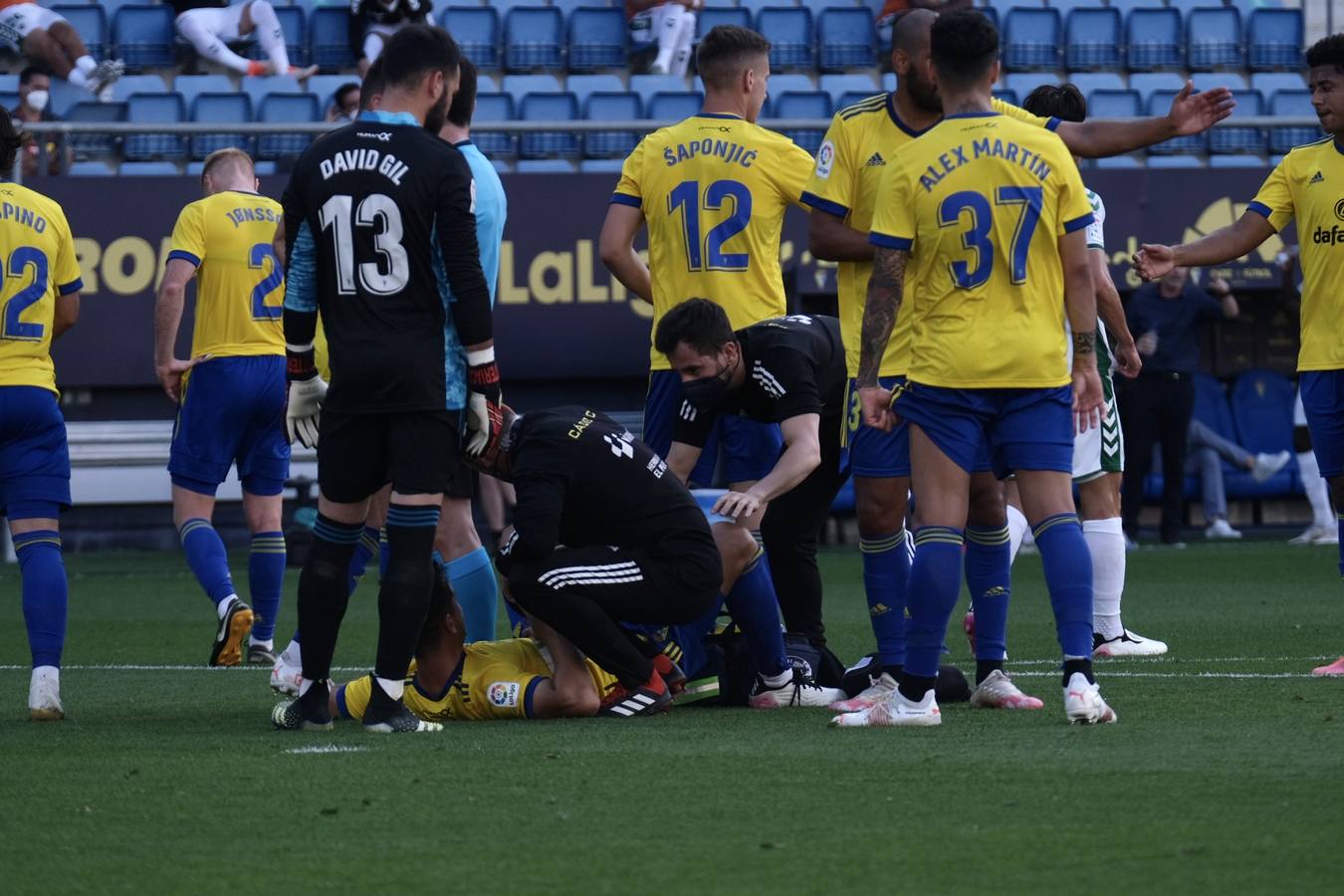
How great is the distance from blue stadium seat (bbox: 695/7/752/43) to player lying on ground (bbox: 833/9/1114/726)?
12.2m

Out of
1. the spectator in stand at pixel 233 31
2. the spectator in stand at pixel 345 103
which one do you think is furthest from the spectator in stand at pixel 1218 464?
the spectator in stand at pixel 233 31

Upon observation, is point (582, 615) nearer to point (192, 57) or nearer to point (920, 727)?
point (920, 727)

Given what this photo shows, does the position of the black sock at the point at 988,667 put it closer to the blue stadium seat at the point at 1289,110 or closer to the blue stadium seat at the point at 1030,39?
the blue stadium seat at the point at 1289,110

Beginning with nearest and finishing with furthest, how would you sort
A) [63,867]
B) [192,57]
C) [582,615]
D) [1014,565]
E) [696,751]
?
[63,867]
[696,751]
[582,615]
[1014,565]
[192,57]

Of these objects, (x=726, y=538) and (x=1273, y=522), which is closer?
(x=726, y=538)

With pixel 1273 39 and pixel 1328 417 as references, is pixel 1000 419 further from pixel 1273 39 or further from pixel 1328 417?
pixel 1273 39

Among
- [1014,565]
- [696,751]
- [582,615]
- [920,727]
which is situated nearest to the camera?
[696,751]

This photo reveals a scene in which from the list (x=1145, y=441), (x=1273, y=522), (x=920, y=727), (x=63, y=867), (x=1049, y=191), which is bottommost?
(x=1273, y=522)

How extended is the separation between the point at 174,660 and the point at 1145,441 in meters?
8.81

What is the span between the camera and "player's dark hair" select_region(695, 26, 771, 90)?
737cm

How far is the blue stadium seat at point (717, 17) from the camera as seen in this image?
1748 cm

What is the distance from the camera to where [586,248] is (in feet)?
49.7

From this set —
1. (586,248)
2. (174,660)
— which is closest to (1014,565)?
(586,248)

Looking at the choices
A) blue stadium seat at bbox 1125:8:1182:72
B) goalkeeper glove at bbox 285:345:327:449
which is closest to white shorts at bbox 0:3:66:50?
blue stadium seat at bbox 1125:8:1182:72
